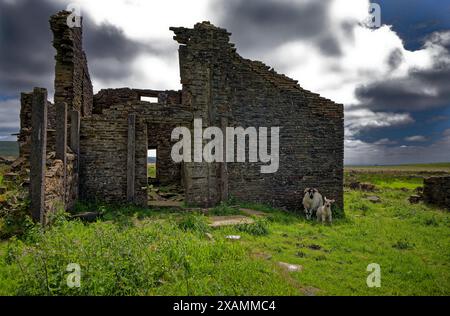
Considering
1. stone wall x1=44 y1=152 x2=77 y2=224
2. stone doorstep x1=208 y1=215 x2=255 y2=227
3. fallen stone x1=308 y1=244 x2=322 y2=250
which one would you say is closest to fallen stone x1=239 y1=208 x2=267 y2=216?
stone doorstep x1=208 y1=215 x2=255 y2=227

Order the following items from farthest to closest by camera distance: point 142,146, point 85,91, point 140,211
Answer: point 85,91 → point 142,146 → point 140,211

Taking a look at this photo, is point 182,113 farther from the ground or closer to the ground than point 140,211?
farther from the ground

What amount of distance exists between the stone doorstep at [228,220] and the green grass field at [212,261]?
475 millimetres

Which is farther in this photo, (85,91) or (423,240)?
(85,91)

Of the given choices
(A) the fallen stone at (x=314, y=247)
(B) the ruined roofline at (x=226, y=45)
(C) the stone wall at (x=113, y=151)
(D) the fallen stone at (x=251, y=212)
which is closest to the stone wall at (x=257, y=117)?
(B) the ruined roofline at (x=226, y=45)

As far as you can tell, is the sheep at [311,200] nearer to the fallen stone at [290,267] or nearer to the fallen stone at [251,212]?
the fallen stone at [251,212]

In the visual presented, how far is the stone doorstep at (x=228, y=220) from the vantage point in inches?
335

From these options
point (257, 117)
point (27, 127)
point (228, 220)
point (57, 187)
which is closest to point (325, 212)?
point (228, 220)

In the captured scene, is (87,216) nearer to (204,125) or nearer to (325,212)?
(204,125)
